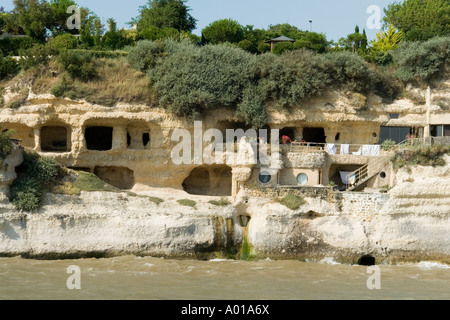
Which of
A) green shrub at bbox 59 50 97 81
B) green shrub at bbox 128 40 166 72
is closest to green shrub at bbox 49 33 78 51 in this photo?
green shrub at bbox 59 50 97 81

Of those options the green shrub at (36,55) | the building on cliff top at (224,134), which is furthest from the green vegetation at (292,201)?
the green shrub at (36,55)

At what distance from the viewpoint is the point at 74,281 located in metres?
25.5

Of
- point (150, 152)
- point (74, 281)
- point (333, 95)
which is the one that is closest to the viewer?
point (74, 281)

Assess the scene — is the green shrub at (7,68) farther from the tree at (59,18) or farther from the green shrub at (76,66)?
the tree at (59,18)

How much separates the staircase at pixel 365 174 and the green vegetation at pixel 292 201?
11.8 feet

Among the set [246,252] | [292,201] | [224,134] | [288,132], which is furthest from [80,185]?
[288,132]

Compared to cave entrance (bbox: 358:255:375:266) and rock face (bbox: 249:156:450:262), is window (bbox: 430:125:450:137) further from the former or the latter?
cave entrance (bbox: 358:255:375:266)

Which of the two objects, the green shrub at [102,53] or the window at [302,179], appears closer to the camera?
the window at [302,179]

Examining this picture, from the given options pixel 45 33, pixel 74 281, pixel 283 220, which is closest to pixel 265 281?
pixel 283 220

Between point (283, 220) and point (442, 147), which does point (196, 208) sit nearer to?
point (283, 220)

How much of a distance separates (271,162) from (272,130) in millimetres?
3095

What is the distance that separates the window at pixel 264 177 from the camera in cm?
3350

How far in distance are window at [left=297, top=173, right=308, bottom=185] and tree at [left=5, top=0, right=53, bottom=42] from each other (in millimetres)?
17938

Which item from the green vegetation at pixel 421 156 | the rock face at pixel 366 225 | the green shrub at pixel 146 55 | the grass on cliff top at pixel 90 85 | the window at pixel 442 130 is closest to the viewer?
the rock face at pixel 366 225
